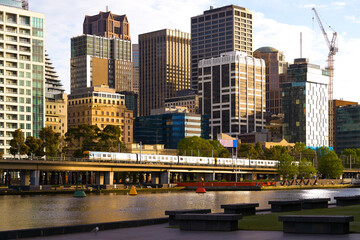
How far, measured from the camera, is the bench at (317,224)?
30703 mm

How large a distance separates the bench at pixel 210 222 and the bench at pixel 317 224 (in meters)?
2.91

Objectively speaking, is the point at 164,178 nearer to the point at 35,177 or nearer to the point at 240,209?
the point at 35,177

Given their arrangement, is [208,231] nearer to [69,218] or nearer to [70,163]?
[69,218]

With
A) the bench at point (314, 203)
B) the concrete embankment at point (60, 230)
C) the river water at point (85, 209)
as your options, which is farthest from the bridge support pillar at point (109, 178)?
the concrete embankment at point (60, 230)

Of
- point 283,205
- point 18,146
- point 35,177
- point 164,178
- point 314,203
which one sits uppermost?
point 18,146

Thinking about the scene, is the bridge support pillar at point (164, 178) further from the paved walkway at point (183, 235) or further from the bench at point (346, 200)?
the paved walkway at point (183, 235)

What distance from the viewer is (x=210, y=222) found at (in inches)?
1341

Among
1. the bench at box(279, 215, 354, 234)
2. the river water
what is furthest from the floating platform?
the bench at box(279, 215, 354, 234)

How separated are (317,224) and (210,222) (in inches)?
227

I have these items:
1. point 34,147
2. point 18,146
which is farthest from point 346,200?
point 18,146

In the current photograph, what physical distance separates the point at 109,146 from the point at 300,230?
557 ft

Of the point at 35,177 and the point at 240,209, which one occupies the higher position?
the point at 240,209

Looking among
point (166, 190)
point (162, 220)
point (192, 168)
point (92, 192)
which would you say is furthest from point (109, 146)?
point (162, 220)

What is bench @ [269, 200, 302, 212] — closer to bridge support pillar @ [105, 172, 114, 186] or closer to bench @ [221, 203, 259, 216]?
bench @ [221, 203, 259, 216]
